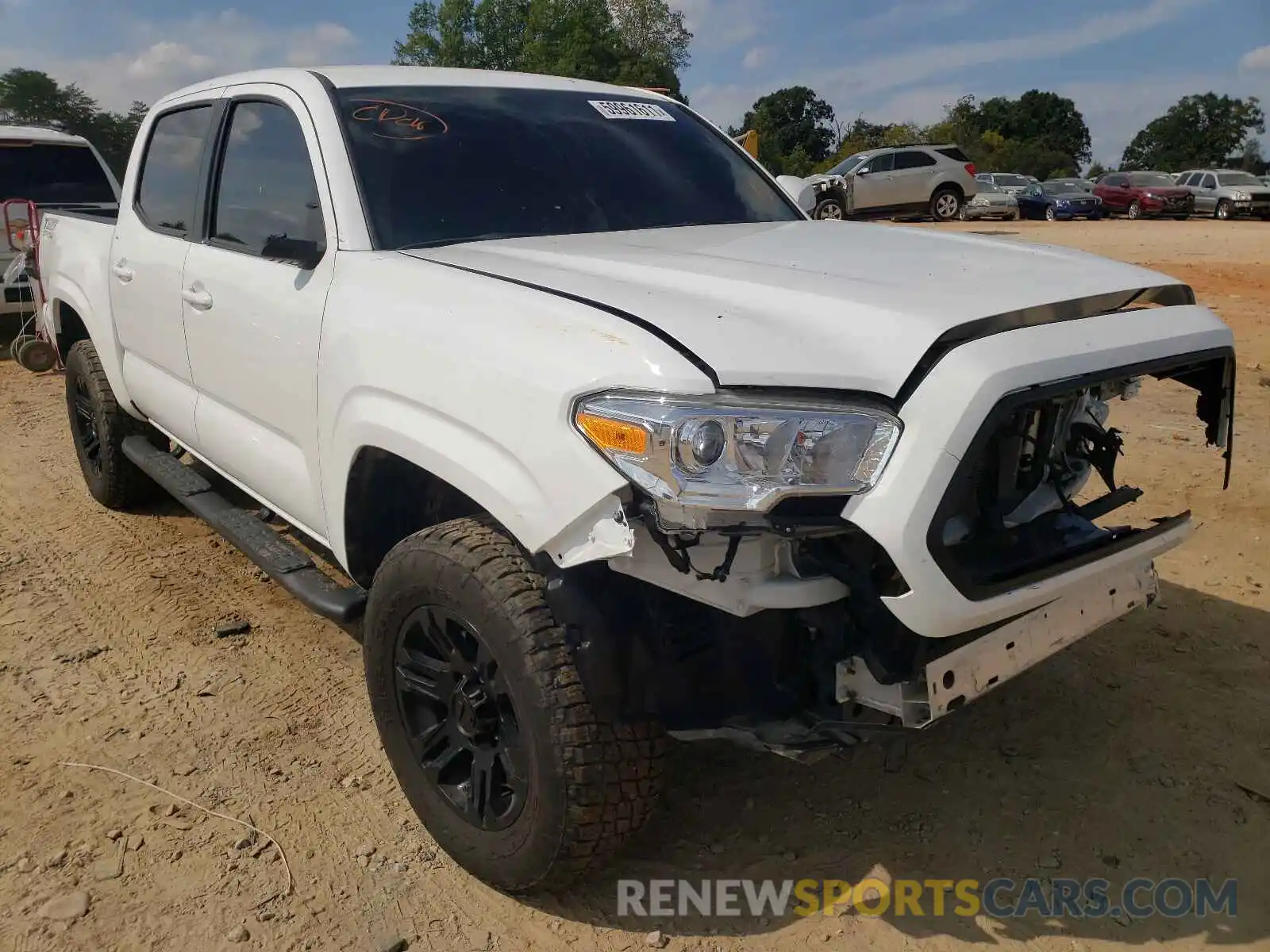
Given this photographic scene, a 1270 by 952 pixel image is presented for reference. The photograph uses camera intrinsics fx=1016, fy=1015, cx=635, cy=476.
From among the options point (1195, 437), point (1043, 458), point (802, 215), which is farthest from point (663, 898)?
point (1195, 437)

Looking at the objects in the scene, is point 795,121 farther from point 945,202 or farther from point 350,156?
point 350,156

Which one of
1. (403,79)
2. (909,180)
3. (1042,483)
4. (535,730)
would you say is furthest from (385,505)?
(909,180)

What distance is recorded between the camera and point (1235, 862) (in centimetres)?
252

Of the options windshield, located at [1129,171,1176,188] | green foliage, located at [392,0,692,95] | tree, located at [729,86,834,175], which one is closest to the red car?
windshield, located at [1129,171,1176,188]

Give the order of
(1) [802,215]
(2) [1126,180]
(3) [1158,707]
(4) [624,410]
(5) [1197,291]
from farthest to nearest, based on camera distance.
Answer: (2) [1126,180]
(5) [1197,291]
(1) [802,215]
(3) [1158,707]
(4) [624,410]

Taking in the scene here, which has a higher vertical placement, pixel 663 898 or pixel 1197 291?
pixel 1197 291

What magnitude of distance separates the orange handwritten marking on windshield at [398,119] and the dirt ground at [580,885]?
1.81 m

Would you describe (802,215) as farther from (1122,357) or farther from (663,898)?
(663,898)

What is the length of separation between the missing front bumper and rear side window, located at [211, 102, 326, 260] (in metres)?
1.89

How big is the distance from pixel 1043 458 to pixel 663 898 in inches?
54.3

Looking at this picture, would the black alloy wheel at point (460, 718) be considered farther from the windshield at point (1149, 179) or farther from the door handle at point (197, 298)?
the windshield at point (1149, 179)

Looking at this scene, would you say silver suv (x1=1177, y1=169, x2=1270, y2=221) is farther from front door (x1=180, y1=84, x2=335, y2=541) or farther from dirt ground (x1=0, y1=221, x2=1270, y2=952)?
front door (x1=180, y1=84, x2=335, y2=541)

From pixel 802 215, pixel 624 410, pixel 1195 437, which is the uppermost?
pixel 802 215

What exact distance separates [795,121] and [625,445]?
88.7 metres
